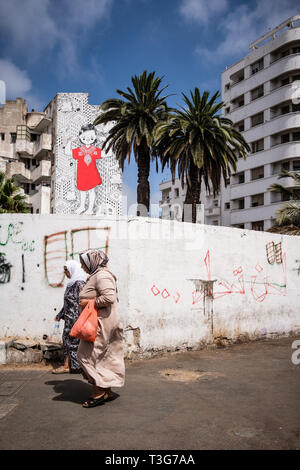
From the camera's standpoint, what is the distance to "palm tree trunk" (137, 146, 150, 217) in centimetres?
1898

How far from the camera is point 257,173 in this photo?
39406 millimetres

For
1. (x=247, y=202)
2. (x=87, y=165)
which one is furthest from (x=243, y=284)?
(x=247, y=202)

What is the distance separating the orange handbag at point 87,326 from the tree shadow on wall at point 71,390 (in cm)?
78

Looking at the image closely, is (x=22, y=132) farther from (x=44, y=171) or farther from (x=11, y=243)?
(x=11, y=243)

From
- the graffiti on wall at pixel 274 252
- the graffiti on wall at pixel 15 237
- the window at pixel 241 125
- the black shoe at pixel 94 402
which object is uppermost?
the window at pixel 241 125

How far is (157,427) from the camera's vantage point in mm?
3555

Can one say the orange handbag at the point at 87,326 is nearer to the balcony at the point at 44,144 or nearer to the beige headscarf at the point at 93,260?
the beige headscarf at the point at 93,260

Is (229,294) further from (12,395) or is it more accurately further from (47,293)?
(12,395)

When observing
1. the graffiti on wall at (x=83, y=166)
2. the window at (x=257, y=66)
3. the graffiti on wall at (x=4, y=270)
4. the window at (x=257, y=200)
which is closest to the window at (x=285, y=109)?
the window at (x=257, y=66)

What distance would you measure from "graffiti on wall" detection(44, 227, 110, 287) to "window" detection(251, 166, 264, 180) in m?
34.9

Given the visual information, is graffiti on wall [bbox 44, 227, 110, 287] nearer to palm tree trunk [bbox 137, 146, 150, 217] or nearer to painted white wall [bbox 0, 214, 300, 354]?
painted white wall [bbox 0, 214, 300, 354]

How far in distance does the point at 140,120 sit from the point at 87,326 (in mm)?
16106

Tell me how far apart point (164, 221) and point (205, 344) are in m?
2.46

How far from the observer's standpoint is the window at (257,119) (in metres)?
39.2
